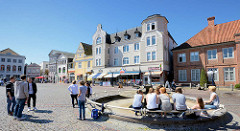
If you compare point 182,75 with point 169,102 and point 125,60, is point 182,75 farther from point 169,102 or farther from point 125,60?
point 169,102

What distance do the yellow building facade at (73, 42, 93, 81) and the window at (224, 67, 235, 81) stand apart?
3159 centimetres

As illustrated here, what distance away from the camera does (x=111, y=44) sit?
36125mm

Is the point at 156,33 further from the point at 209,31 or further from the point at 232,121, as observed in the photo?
the point at 232,121

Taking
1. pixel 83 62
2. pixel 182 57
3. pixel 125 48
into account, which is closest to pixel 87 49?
pixel 83 62

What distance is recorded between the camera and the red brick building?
21219mm

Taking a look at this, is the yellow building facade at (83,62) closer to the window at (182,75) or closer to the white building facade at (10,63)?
the window at (182,75)

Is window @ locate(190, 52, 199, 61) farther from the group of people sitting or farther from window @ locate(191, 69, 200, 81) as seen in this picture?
the group of people sitting

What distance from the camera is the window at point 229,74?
2124 centimetres

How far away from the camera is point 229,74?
70.7ft

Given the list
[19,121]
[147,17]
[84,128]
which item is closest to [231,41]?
[147,17]

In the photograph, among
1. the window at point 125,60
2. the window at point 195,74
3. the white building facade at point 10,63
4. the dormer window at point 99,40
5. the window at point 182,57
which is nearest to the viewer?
the window at point 195,74

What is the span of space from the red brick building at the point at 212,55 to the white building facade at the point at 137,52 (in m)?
3.49

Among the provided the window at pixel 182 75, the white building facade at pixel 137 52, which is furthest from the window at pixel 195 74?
the white building facade at pixel 137 52

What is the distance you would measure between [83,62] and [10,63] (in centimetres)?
4083
